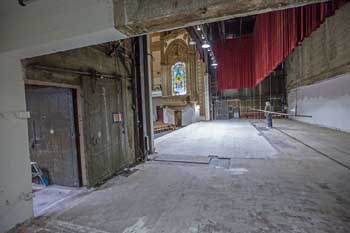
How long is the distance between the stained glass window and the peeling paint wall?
12.1 metres

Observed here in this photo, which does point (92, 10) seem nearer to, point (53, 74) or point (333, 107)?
point (53, 74)

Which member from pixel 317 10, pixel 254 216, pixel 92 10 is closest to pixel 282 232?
pixel 254 216

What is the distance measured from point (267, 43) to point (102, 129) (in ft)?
25.7

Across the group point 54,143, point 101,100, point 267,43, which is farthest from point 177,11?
point 267,43

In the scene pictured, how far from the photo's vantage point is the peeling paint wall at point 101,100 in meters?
2.91

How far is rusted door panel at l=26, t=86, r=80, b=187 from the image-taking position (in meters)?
3.25

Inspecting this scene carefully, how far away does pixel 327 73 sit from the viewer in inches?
312

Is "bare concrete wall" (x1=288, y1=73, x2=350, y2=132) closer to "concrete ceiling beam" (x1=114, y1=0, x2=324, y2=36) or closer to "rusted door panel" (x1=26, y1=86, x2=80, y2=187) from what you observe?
"concrete ceiling beam" (x1=114, y1=0, x2=324, y2=36)

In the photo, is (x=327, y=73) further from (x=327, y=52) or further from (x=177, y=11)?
(x=177, y=11)

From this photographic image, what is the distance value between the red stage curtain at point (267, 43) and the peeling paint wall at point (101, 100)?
3.99m

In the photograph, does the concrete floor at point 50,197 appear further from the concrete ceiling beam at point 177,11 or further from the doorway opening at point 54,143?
the concrete ceiling beam at point 177,11

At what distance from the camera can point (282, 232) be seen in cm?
191

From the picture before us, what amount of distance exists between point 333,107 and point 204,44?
19.8 feet

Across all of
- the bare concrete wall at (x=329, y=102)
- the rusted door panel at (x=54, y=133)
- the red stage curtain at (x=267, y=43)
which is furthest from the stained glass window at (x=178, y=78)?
the rusted door panel at (x=54, y=133)
